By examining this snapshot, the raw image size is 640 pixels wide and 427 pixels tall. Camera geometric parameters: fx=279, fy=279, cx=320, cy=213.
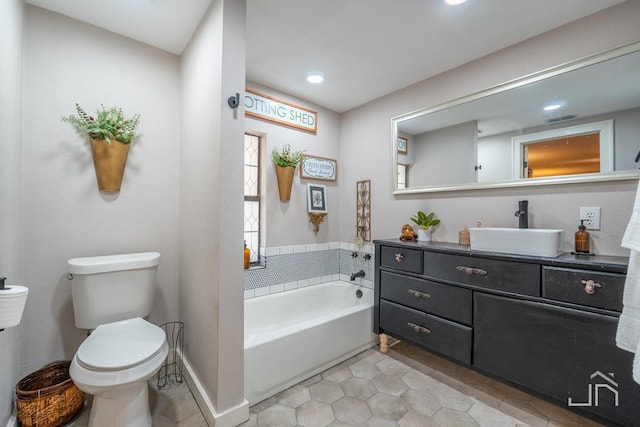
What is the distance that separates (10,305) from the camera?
39.3 inches

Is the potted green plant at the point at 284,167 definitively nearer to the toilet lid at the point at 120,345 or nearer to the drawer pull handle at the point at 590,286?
the toilet lid at the point at 120,345

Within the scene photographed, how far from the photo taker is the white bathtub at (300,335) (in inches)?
69.6

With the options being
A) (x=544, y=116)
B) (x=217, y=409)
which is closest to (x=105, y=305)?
(x=217, y=409)

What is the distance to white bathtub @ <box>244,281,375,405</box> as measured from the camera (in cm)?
177

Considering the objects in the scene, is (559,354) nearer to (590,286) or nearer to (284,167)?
(590,286)

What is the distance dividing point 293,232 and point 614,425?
239 centimetres

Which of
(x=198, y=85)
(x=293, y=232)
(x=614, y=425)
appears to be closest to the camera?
(x=614, y=425)

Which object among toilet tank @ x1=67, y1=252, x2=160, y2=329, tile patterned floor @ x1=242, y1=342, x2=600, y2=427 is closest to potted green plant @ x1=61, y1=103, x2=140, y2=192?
toilet tank @ x1=67, y1=252, x2=160, y2=329

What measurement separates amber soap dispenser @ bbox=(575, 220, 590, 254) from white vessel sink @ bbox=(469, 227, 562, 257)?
0.28 ft

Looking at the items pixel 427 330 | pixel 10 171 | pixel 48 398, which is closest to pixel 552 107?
pixel 427 330

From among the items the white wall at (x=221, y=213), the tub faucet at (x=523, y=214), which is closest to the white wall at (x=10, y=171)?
the white wall at (x=221, y=213)

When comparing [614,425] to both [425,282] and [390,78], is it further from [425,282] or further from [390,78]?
[390,78]

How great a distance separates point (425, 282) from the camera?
2.02 metres

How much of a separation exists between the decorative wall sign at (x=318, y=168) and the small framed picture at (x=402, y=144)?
78 cm
